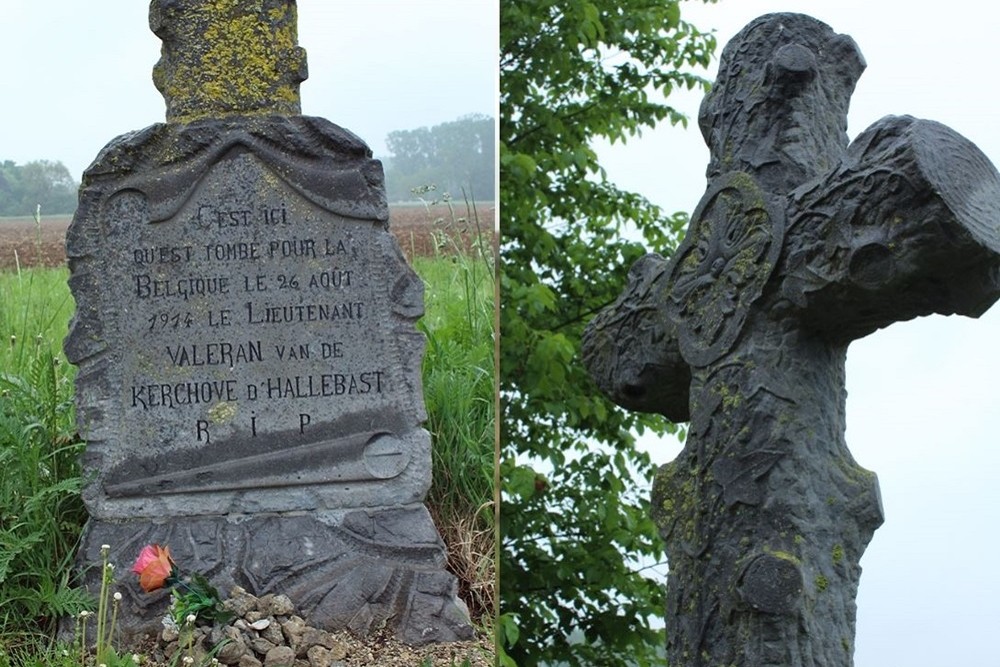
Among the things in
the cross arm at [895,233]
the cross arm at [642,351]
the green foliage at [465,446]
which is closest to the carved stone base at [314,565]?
the green foliage at [465,446]

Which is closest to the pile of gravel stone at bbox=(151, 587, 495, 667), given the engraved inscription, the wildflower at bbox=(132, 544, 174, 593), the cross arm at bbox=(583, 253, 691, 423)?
the wildflower at bbox=(132, 544, 174, 593)

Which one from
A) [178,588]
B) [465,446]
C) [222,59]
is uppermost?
[222,59]

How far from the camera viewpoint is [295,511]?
5105mm

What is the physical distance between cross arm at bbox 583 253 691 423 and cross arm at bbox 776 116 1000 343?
0.47m

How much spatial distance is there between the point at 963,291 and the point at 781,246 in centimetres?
43

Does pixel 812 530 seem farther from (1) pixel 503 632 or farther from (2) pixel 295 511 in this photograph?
(1) pixel 503 632

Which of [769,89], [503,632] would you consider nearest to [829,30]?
[769,89]

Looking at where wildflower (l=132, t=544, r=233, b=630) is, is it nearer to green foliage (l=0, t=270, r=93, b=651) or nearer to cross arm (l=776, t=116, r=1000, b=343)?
green foliage (l=0, t=270, r=93, b=651)

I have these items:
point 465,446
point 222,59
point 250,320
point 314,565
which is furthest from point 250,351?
point 465,446

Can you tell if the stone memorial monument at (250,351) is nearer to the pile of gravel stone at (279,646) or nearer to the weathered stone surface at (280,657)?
the pile of gravel stone at (279,646)

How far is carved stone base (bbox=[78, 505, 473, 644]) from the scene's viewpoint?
16.3ft

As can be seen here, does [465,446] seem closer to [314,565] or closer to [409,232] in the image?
[314,565]

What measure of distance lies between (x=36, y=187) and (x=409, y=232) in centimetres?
215

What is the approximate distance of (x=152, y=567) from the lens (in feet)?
15.2
